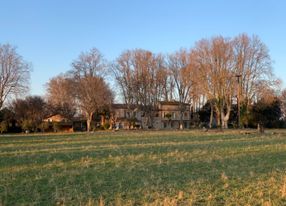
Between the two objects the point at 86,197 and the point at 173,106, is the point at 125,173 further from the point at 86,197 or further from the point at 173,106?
the point at 173,106

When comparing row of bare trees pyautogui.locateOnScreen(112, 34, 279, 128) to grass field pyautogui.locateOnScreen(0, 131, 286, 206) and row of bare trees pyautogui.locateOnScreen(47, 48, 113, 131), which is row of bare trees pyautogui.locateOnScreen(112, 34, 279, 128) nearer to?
row of bare trees pyautogui.locateOnScreen(47, 48, 113, 131)

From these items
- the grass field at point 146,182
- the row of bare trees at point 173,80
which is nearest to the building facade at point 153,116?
the row of bare trees at point 173,80

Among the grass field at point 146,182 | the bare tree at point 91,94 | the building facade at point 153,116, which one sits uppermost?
the bare tree at point 91,94

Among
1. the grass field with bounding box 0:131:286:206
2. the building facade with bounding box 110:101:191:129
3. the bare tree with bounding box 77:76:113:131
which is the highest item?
the bare tree with bounding box 77:76:113:131

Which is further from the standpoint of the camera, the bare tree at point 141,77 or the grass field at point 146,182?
the bare tree at point 141,77

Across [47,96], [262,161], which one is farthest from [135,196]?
[47,96]

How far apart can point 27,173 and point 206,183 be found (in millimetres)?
6302

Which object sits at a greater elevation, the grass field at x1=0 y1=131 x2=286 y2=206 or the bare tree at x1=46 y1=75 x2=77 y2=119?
the bare tree at x1=46 y1=75 x2=77 y2=119

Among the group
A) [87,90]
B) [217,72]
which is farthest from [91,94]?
[217,72]

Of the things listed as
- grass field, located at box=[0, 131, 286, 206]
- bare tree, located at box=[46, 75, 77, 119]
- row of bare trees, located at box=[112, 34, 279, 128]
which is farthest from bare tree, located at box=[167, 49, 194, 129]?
grass field, located at box=[0, 131, 286, 206]

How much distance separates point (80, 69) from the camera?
70250 millimetres

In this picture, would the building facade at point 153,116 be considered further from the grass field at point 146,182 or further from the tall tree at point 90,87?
the grass field at point 146,182

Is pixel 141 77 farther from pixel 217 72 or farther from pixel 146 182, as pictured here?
pixel 146 182

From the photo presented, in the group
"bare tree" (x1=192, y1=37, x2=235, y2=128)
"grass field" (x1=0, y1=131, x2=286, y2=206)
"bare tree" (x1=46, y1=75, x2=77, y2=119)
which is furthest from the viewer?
"bare tree" (x1=46, y1=75, x2=77, y2=119)
